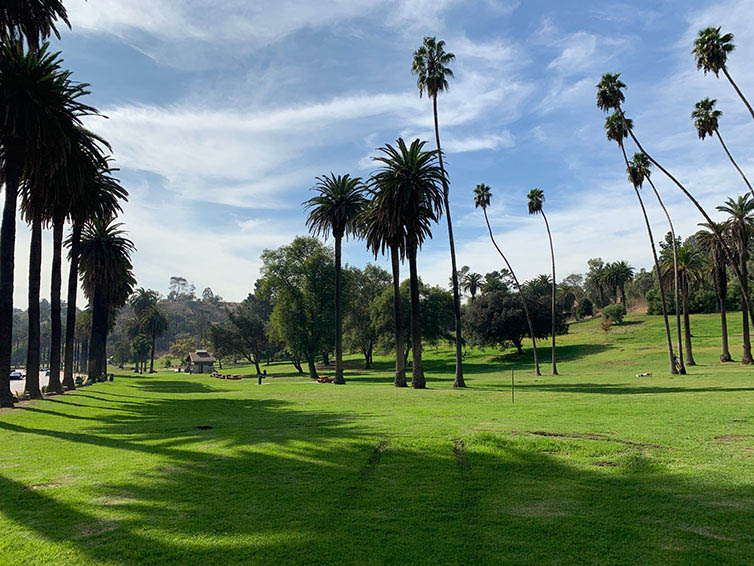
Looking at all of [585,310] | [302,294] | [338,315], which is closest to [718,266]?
[338,315]

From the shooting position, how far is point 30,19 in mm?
23609

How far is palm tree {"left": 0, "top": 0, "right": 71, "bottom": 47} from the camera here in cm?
2292

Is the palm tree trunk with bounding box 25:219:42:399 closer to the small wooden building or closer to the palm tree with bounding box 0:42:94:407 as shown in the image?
the palm tree with bounding box 0:42:94:407

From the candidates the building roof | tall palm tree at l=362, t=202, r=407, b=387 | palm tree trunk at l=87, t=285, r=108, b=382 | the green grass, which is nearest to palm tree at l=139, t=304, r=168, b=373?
the building roof

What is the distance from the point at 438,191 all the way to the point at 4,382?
3073cm

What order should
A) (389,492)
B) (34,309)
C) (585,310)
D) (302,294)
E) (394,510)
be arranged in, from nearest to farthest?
(394,510), (389,492), (34,309), (302,294), (585,310)

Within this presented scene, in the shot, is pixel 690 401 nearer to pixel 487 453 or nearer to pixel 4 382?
pixel 487 453

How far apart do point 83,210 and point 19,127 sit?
431 inches

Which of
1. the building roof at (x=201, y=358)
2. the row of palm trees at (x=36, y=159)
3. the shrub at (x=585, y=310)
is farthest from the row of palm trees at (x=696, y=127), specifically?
the building roof at (x=201, y=358)

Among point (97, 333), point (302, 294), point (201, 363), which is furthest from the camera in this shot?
point (201, 363)

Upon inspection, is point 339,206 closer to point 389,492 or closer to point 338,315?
point 338,315

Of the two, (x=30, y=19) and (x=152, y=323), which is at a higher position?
(x=30, y=19)

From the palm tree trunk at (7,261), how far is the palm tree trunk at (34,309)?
4.27m

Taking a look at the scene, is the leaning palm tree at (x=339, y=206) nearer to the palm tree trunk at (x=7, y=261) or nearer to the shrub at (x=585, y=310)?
the palm tree trunk at (x=7, y=261)
